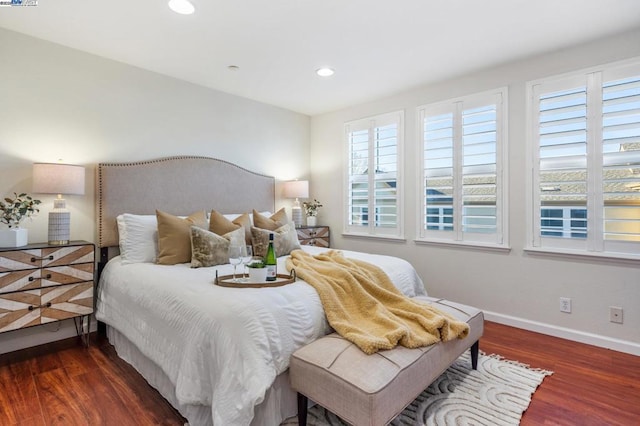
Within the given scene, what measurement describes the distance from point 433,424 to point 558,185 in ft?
7.63

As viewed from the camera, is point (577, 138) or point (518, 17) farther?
point (577, 138)

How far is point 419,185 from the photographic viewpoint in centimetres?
385

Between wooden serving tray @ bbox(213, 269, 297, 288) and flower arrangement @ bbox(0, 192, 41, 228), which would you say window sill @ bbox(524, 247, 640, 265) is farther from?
flower arrangement @ bbox(0, 192, 41, 228)

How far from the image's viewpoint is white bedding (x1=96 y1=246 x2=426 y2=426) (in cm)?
153

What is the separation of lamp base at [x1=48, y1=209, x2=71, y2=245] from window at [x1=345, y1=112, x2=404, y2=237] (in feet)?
10.1

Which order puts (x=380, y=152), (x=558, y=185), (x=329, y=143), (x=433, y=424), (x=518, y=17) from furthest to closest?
(x=329, y=143) < (x=380, y=152) < (x=558, y=185) < (x=518, y=17) < (x=433, y=424)

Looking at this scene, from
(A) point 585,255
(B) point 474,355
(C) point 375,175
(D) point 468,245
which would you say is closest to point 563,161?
(A) point 585,255

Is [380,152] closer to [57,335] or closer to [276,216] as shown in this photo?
[276,216]

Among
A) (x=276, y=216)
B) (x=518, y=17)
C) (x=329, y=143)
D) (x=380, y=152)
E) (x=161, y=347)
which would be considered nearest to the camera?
(x=161, y=347)

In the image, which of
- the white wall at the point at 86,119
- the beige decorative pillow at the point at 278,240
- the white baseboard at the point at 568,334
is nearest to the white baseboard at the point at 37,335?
the white wall at the point at 86,119

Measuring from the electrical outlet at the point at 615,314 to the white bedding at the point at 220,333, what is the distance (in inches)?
97.7

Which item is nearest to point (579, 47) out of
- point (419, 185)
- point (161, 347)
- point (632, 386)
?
point (419, 185)

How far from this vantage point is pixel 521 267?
10.5 ft

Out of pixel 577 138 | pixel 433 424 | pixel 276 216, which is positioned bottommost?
pixel 433 424
